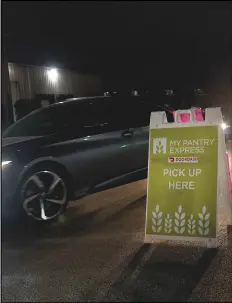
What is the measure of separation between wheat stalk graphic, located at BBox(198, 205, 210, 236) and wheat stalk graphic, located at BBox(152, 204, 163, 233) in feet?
1.36

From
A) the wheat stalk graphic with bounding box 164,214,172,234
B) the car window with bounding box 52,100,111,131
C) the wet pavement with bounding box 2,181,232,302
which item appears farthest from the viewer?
the car window with bounding box 52,100,111,131

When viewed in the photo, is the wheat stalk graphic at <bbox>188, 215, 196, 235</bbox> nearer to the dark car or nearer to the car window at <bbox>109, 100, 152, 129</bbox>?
the dark car

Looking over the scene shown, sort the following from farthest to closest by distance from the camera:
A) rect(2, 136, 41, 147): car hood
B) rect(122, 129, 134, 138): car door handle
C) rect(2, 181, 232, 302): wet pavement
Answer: rect(122, 129, 134, 138): car door handle < rect(2, 136, 41, 147): car hood < rect(2, 181, 232, 302): wet pavement

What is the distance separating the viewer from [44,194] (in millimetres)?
4723

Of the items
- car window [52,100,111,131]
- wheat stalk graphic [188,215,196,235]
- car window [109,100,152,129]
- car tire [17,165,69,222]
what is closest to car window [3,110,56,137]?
car window [52,100,111,131]

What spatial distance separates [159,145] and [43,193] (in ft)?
5.64

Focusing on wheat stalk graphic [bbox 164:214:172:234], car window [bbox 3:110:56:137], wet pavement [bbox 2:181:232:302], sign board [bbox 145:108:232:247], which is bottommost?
wet pavement [bbox 2:181:232:302]

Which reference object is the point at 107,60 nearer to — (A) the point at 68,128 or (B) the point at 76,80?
(B) the point at 76,80

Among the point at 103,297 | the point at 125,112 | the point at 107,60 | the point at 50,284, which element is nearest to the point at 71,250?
the point at 50,284

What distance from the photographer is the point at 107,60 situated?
8.41 m

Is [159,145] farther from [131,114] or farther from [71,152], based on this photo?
[131,114]

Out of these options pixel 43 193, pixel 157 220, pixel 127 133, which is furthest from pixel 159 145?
pixel 43 193

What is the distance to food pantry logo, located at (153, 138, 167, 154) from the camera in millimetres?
3988

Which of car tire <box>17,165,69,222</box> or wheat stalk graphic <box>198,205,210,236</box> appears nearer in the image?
wheat stalk graphic <box>198,205,210,236</box>
